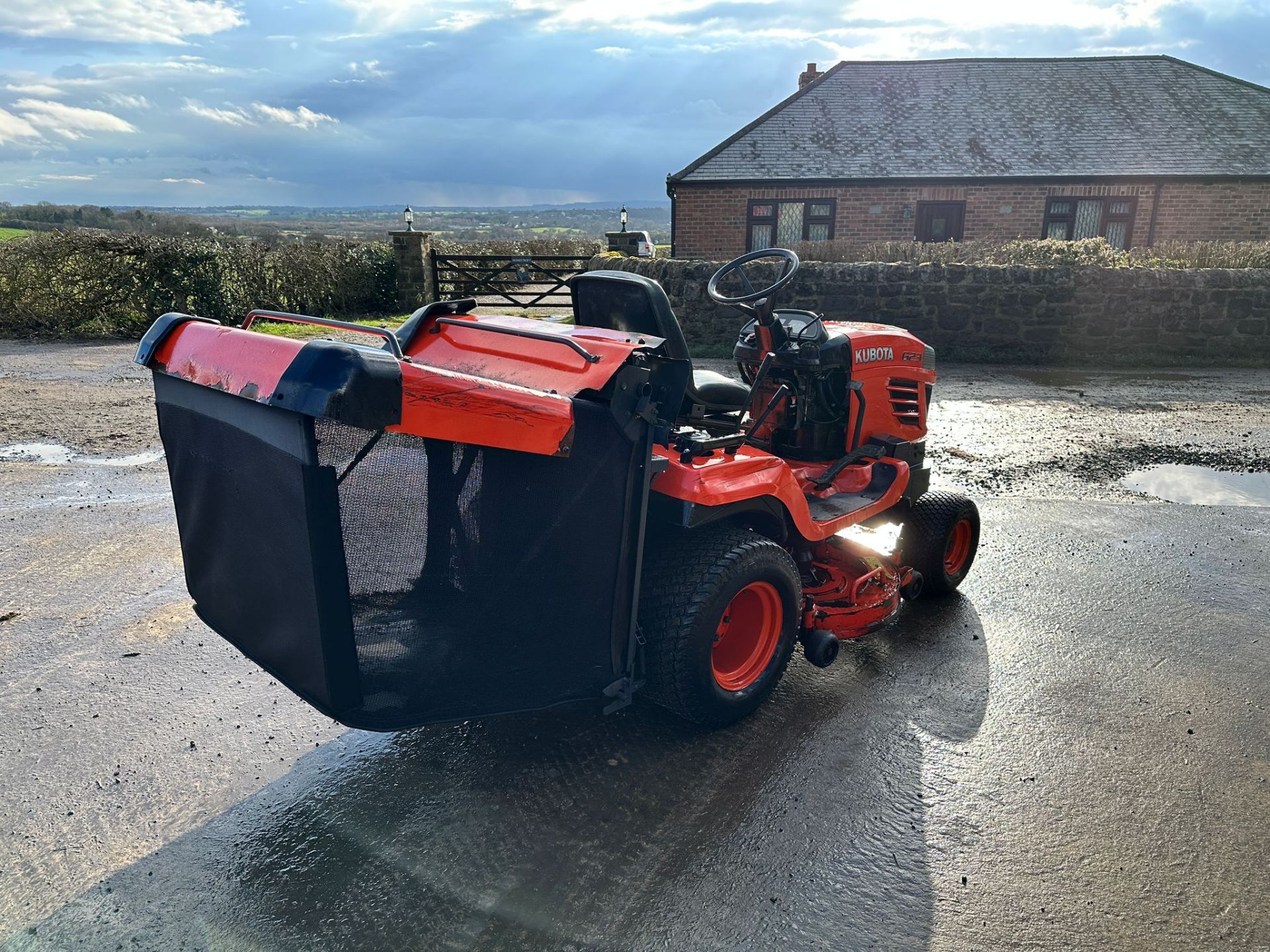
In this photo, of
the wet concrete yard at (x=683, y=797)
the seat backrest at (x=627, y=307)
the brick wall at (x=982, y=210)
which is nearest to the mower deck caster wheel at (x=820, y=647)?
the wet concrete yard at (x=683, y=797)

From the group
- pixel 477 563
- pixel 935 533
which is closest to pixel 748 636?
pixel 477 563

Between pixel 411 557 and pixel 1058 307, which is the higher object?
pixel 411 557

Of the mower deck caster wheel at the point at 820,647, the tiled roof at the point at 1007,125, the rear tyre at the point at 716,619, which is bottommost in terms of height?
the mower deck caster wheel at the point at 820,647

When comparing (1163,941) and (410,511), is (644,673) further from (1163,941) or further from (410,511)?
(1163,941)

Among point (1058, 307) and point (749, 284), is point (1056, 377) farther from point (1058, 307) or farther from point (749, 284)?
point (749, 284)

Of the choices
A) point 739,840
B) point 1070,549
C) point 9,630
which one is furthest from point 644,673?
point 1070,549

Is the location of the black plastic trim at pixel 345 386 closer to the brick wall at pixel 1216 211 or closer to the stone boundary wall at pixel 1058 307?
Answer: the stone boundary wall at pixel 1058 307

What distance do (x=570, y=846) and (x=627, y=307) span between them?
203 cm

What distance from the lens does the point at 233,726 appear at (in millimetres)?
3453

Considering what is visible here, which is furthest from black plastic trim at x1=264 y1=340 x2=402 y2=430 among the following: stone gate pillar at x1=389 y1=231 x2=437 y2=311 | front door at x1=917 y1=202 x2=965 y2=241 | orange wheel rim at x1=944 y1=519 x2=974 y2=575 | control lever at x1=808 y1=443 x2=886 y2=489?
front door at x1=917 y1=202 x2=965 y2=241

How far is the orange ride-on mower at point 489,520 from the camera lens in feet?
7.67

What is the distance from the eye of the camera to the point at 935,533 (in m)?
4.59

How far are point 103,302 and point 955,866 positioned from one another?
1502cm

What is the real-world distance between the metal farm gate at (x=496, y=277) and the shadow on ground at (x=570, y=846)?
1601 cm
